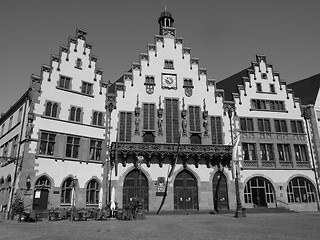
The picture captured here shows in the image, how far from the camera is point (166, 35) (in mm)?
39594

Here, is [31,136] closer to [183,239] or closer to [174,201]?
[174,201]

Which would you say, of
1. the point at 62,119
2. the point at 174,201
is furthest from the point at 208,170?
the point at 62,119

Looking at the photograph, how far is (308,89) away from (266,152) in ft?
45.1

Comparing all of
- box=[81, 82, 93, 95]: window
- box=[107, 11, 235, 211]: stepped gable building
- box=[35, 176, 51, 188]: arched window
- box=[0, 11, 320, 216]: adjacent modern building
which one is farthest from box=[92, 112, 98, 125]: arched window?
box=[35, 176, 51, 188]: arched window

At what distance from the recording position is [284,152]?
37.7m

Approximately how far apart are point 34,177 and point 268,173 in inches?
1064

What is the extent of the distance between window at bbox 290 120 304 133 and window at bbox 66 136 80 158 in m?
27.9

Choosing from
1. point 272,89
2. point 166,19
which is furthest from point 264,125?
point 166,19

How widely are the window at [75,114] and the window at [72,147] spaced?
2173 mm

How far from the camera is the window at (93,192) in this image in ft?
102

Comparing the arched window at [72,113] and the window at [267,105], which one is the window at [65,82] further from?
the window at [267,105]

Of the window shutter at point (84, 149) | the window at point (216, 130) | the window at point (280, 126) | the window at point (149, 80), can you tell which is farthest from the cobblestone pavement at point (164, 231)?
the window at point (149, 80)

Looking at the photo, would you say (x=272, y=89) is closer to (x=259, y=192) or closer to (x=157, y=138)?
(x=259, y=192)

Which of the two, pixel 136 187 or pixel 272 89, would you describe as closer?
pixel 136 187
